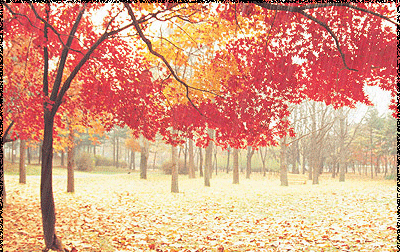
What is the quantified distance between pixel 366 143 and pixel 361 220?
38.6 metres

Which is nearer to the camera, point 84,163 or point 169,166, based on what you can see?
point 169,166

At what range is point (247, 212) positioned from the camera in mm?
9992

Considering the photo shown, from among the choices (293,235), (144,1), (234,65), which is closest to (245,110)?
(234,65)

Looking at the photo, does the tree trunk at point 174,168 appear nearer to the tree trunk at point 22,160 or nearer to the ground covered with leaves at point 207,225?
the ground covered with leaves at point 207,225

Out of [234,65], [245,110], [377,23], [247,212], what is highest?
[377,23]

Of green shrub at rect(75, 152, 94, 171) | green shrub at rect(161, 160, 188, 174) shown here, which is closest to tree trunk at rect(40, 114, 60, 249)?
green shrub at rect(161, 160, 188, 174)

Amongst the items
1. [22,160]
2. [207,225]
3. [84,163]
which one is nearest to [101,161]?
[84,163]

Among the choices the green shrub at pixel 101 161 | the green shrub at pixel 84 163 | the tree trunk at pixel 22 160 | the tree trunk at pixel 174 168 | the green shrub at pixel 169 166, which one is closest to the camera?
the tree trunk at pixel 22 160

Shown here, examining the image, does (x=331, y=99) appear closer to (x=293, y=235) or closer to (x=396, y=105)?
(x=396, y=105)

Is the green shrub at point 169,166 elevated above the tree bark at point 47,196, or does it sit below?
below

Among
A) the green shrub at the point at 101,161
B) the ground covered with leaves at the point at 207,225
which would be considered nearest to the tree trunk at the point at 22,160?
the ground covered with leaves at the point at 207,225

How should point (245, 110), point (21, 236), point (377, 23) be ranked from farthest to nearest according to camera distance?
1. point (245, 110)
2. point (377, 23)
3. point (21, 236)

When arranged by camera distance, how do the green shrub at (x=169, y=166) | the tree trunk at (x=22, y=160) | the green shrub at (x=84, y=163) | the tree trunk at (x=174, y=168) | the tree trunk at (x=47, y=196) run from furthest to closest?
the green shrub at (x=84, y=163) < the green shrub at (x=169, y=166) < the tree trunk at (x=174, y=168) < the tree trunk at (x=22, y=160) < the tree trunk at (x=47, y=196)

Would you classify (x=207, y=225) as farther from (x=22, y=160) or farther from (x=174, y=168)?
(x=22, y=160)
